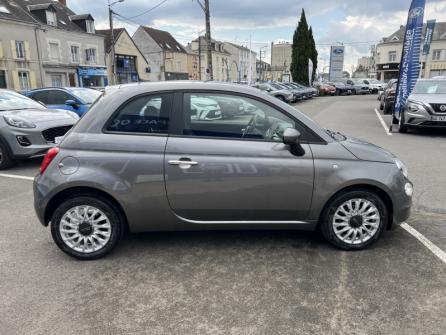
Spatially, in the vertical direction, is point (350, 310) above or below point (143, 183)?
below

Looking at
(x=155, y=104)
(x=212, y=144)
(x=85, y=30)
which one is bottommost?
(x=212, y=144)

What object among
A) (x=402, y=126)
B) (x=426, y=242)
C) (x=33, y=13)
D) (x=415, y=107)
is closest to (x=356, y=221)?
(x=426, y=242)

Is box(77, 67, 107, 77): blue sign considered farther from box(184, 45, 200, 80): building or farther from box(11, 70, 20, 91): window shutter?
box(184, 45, 200, 80): building

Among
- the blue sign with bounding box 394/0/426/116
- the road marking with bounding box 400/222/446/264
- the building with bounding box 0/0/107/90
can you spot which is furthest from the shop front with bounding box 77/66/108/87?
the road marking with bounding box 400/222/446/264

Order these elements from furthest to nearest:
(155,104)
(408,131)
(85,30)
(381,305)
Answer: (85,30)
(408,131)
(155,104)
(381,305)

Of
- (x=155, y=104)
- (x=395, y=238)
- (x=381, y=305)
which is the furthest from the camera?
(x=395, y=238)

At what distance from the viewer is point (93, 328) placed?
2.60 meters

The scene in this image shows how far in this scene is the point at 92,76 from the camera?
3906 cm

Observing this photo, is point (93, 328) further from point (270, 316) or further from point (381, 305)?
point (381, 305)

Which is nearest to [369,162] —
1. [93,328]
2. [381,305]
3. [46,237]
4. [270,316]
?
[381,305]

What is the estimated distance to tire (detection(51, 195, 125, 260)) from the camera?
11.3 ft

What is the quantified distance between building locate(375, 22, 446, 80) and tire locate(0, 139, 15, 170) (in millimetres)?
62627

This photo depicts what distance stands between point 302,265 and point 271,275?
35 centimetres

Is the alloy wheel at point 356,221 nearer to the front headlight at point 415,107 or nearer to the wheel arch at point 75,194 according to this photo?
the wheel arch at point 75,194
